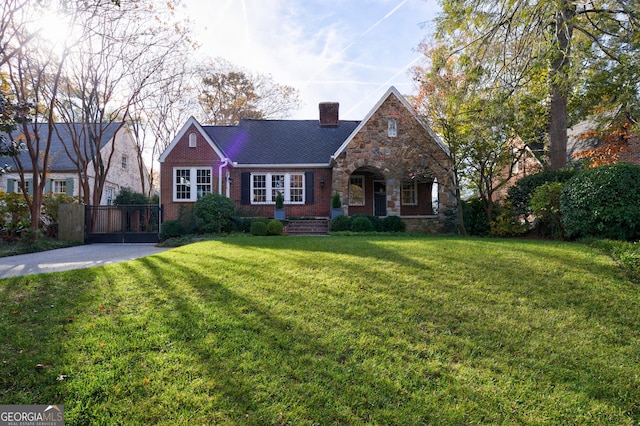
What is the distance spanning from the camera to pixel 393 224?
47.7ft

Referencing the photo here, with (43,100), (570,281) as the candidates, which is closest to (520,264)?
(570,281)

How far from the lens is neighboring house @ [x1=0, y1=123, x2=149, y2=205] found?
1973 cm

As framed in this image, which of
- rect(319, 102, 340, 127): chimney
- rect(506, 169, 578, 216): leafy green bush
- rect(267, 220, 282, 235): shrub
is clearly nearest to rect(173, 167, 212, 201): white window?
rect(267, 220, 282, 235): shrub

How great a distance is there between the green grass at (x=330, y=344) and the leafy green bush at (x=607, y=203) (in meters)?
2.34

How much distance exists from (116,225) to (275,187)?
7531 millimetres

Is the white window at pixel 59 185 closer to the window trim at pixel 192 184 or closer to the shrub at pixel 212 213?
the window trim at pixel 192 184

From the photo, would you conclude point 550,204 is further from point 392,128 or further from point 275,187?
point 275,187

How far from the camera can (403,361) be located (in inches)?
133

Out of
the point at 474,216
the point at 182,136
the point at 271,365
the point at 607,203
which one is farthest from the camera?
the point at 182,136

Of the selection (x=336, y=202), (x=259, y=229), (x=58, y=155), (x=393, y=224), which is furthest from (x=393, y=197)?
(x=58, y=155)

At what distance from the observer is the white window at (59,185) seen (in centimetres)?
1997

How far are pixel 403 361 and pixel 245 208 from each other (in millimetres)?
14268

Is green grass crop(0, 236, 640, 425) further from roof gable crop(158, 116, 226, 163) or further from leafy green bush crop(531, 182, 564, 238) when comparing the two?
roof gable crop(158, 116, 226, 163)

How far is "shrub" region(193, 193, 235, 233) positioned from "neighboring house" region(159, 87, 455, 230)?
209cm
